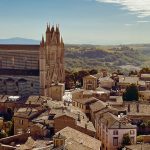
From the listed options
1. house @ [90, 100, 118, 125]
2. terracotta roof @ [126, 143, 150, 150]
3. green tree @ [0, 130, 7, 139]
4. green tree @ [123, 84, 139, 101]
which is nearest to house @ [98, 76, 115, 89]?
green tree @ [123, 84, 139, 101]

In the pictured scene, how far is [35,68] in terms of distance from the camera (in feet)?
300

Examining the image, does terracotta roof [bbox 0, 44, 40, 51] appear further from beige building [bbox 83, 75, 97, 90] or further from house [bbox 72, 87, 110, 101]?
house [bbox 72, 87, 110, 101]

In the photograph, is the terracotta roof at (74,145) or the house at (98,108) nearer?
the terracotta roof at (74,145)

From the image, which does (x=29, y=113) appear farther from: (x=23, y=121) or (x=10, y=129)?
(x=10, y=129)

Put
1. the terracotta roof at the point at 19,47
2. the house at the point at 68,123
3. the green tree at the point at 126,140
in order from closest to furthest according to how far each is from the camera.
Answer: the green tree at the point at 126,140 < the house at the point at 68,123 < the terracotta roof at the point at 19,47

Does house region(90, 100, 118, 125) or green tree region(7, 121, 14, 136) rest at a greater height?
house region(90, 100, 118, 125)

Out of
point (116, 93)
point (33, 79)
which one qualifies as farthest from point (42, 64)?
point (116, 93)

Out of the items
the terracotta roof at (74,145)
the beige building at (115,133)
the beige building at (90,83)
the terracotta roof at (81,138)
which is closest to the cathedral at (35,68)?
the beige building at (90,83)

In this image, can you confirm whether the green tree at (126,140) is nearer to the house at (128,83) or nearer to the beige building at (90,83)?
the house at (128,83)

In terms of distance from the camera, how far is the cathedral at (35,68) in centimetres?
8681

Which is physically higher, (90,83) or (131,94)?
(90,83)

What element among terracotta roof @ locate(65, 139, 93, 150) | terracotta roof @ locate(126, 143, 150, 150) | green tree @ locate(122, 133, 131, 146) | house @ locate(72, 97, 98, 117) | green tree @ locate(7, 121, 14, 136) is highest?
terracotta roof @ locate(65, 139, 93, 150)

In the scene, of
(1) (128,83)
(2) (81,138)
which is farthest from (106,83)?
(2) (81,138)

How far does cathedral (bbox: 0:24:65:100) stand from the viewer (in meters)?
86.8
